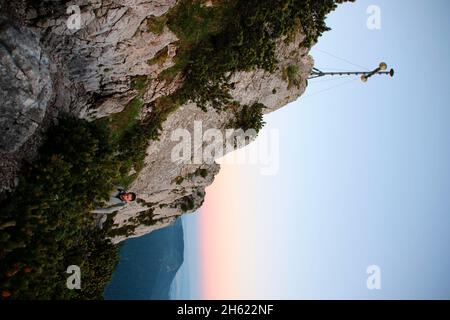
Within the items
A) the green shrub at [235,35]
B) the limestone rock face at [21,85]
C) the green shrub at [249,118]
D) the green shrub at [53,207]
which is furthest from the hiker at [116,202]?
the green shrub at [249,118]

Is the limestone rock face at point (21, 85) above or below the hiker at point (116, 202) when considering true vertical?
above

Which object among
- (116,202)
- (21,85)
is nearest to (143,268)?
(116,202)

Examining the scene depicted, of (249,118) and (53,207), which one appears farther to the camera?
(249,118)

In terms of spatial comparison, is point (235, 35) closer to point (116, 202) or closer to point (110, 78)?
point (110, 78)

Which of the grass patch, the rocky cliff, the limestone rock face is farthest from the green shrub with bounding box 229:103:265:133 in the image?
the limestone rock face

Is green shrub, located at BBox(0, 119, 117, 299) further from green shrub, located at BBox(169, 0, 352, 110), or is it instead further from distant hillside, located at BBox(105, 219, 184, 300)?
distant hillside, located at BBox(105, 219, 184, 300)

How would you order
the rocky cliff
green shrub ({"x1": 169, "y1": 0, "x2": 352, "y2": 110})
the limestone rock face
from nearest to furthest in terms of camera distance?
the limestone rock face
the rocky cliff
green shrub ({"x1": 169, "y1": 0, "x2": 352, "y2": 110})

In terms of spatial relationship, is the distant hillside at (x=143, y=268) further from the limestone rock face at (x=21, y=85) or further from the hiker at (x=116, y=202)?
the limestone rock face at (x=21, y=85)
